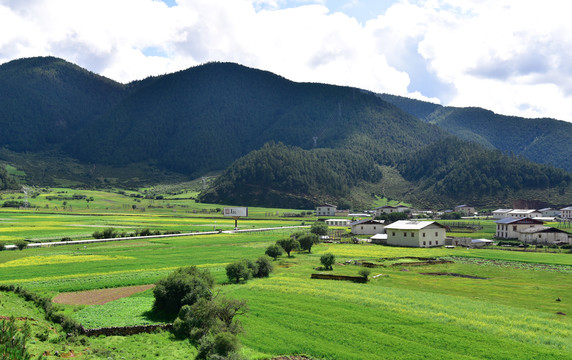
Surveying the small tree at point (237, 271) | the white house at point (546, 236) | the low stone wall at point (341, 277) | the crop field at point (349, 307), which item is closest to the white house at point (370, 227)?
the white house at point (546, 236)

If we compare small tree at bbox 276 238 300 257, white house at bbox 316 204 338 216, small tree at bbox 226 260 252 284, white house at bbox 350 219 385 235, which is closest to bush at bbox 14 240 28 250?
small tree at bbox 276 238 300 257

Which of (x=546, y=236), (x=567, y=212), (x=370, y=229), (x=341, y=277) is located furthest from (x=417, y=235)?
(x=567, y=212)

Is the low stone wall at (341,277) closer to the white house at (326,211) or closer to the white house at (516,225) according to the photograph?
the white house at (516,225)

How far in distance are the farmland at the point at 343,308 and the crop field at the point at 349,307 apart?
0.09m

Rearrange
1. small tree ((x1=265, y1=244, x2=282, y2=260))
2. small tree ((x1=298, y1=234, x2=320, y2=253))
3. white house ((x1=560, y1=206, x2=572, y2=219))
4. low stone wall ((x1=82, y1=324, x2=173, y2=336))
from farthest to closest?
white house ((x1=560, y1=206, x2=572, y2=219)) → small tree ((x1=298, y1=234, x2=320, y2=253)) → small tree ((x1=265, y1=244, x2=282, y2=260)) → low stone wall ((x1=82, y1=324, x2=173, y2=336))

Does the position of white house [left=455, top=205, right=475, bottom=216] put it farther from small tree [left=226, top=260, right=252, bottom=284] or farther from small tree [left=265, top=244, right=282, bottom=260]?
small tree [left=226, top=260, right=252, bottom=284]

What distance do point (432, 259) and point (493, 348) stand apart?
129ft

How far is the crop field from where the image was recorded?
25094 millimetres

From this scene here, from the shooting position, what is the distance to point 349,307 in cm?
3266

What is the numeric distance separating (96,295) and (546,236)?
77934mm

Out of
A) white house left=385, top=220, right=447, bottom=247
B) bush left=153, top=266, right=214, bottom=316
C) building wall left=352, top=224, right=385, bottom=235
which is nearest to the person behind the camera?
bush left=153, top=266, right=214, bottom=316

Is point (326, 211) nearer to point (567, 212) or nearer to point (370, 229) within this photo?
point (370, 229)

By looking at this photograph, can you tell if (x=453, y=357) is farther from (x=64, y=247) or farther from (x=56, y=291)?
(x=64, y=247)

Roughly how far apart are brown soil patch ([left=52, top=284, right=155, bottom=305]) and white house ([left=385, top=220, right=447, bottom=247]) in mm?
52726
